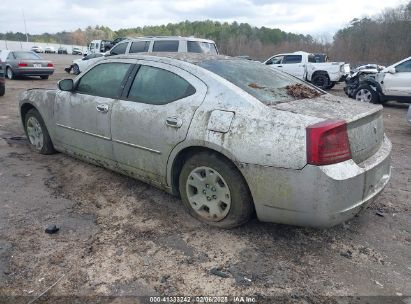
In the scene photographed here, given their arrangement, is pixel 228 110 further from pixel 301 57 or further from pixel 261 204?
pixel 301 57

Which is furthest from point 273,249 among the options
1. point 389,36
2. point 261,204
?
point 389,36

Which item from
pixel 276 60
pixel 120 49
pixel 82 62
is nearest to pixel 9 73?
pixel 82 62

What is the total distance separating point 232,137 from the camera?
2945mm

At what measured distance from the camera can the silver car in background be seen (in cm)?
1669

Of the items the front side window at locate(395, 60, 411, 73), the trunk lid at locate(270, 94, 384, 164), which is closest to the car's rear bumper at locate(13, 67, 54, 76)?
the front side window at locate(395, 60, 411, 73)

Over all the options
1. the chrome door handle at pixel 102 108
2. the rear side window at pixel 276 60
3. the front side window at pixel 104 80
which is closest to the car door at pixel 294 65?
the rear side window at pixel 276 60

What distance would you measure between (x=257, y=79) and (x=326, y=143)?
1144 mm

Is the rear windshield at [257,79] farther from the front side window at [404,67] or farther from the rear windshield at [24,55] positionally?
the rear windshield at [24,55]

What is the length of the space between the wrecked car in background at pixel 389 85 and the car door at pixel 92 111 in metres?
9.55

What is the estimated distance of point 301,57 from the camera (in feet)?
58.8

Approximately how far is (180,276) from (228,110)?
1.34m

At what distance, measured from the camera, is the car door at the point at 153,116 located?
3.33 m

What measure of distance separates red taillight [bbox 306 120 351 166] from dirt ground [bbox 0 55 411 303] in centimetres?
85

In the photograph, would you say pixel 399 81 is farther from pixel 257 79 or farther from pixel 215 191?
pixel 215 191
